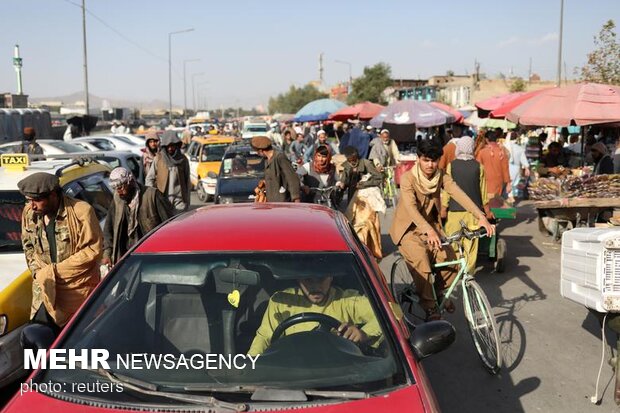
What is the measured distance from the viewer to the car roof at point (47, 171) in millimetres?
6184

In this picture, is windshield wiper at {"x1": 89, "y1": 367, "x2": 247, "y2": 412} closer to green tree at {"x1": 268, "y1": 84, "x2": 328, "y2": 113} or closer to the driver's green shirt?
the driver's green shirt

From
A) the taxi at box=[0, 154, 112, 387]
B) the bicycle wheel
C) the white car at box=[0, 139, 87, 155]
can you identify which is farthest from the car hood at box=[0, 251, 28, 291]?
the white car at box=[0, 139, 87, 155]

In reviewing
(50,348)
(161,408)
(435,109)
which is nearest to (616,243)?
(161,408)

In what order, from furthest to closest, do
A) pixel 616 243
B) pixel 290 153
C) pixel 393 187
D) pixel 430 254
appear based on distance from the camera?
1. pixel 290 153
2. pixel 393 187
3. pixel 430 254
4. pixel 616 243

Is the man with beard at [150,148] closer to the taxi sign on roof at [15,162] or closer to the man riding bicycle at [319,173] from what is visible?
the man riding bicycle at [319,173]

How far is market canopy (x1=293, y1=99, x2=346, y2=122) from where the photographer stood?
24.8 metres

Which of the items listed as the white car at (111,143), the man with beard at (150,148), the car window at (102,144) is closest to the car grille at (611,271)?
the man with beard at (150,148)

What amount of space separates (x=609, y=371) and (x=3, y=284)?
5.00 metres

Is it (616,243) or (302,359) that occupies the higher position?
(616,243)

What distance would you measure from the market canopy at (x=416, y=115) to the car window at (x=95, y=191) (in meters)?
11.4

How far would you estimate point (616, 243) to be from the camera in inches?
157

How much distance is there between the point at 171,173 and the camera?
29.8 ft

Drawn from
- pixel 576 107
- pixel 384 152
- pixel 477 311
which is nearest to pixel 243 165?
Answer: pixel 384 152

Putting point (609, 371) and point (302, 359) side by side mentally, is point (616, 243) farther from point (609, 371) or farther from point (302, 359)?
point (302, 359)
